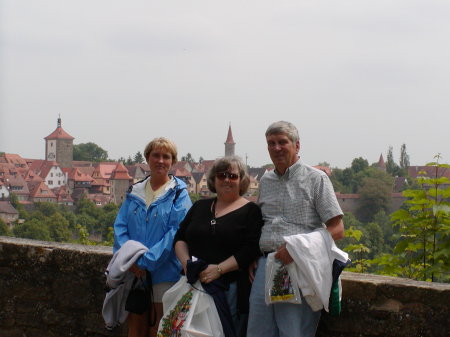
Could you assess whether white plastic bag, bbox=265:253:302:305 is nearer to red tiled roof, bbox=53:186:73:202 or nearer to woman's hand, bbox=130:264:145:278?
woman's hand, bbox=130:264:145:278

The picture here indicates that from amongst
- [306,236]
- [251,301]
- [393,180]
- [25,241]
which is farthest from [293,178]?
[393,180]

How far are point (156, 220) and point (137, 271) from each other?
250mm

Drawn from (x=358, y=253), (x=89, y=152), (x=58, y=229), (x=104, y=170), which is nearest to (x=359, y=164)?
(x=104, y=170)

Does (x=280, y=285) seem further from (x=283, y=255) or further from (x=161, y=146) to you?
(x=161, y=146)

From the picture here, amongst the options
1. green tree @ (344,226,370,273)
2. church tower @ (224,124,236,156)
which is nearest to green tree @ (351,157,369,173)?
church tower @ (224,124,236,156)

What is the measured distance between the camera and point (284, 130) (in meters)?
3.11

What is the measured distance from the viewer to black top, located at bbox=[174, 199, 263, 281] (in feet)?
10.3

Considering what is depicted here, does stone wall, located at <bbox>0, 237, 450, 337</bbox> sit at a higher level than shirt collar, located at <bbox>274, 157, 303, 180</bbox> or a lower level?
lower

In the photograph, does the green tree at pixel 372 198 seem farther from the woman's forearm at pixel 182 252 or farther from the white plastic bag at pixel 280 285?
the white plastic bag at pixel 280 285

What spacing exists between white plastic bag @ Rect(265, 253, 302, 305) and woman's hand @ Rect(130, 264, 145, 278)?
70 centimetres

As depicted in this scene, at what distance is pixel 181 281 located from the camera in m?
3.29

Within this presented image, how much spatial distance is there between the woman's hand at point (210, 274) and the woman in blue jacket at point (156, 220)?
12.4 inches

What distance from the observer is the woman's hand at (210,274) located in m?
3.16

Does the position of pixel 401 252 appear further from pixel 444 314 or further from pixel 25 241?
pixel 25 241
